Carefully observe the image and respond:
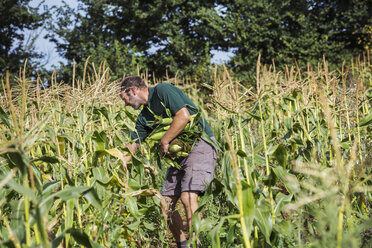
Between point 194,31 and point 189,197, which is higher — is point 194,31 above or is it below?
above

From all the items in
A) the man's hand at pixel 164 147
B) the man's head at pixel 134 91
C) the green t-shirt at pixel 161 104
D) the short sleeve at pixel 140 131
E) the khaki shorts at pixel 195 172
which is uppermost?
the man's head at pixel 134 91

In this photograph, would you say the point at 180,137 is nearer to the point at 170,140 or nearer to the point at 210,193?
the point at 170,140

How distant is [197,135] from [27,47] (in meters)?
17.3

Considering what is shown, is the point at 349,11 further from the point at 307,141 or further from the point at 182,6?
the point at 307,141

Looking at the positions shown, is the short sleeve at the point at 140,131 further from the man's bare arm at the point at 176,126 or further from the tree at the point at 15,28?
the tree at the point at 15,28

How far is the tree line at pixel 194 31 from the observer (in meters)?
14.9

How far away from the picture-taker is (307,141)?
12.3 feet

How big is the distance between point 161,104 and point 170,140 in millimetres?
490

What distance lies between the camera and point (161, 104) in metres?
3.64

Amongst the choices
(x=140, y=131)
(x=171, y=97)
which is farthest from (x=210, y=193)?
(x=140, y=131)

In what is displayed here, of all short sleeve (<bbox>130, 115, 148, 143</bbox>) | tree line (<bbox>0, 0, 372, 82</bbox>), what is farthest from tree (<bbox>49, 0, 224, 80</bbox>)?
short sleeve (<bbox>130, 115, 148, 143</bbox>)

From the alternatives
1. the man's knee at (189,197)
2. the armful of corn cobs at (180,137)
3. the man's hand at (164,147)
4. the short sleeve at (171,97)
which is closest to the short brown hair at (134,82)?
the short sleeve at (171,97)

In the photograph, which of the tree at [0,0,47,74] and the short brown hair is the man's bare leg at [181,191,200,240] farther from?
the tree at [0,0,47,74]

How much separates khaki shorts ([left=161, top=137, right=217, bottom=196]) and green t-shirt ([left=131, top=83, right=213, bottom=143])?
197mm
